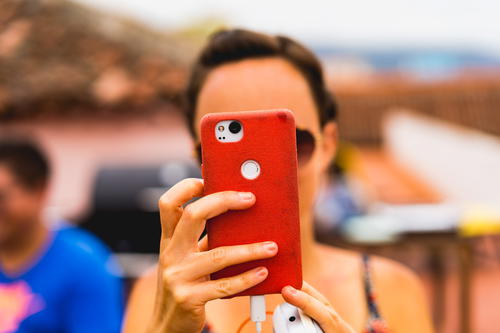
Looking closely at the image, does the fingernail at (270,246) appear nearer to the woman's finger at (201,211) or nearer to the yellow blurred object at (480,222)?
the woman's finger at (201,211)

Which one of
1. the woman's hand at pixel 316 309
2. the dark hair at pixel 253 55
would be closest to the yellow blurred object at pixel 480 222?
the dark hair at pixel 253 55

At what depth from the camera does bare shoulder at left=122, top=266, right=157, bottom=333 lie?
1336 mm

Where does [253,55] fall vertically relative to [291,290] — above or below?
above

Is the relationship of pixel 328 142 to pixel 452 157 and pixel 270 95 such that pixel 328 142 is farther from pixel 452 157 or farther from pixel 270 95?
pixel 452 157

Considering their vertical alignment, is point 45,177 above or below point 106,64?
below

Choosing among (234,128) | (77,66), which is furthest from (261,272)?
(77,66)

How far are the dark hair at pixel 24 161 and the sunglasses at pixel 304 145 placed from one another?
6.91 ft

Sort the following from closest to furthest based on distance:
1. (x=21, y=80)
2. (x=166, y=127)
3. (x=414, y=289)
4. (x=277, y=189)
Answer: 1. (x=277, y=189)
2. (x=414, y=289)
3. (x=21, y=80)
4. (x=166, y=127)

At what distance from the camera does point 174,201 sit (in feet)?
3.13

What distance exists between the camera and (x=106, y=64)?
21.9 ft

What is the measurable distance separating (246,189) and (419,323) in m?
0.79

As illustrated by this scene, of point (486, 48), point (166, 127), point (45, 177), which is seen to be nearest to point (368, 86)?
point (166, 127)

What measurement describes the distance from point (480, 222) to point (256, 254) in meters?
3.66

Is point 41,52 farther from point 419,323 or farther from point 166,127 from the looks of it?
point 419,323
